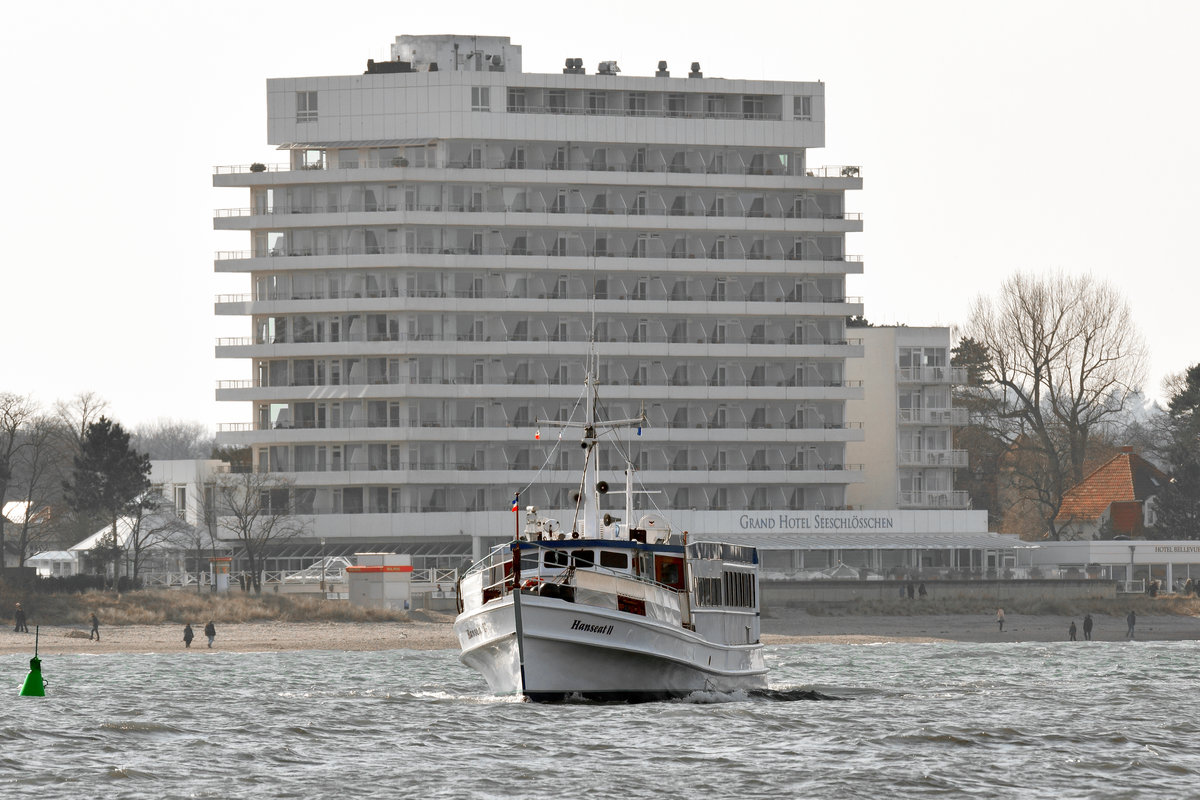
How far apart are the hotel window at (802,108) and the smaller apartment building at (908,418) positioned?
1812cm

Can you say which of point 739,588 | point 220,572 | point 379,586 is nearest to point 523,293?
point 220,572

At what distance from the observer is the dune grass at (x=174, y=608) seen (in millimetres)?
108625

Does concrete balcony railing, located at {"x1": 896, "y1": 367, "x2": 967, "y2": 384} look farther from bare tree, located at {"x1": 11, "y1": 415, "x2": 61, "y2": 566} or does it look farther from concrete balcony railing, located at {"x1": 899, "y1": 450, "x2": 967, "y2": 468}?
bare tree, located at {"x1": 11, "y1": 415, "x2": 61, "y2": 566}

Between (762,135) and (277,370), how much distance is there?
133 ft

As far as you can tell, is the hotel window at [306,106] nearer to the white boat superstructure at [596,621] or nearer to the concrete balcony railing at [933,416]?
the concrete balcony railing at [933,416]

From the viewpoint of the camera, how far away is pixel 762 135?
149 meters

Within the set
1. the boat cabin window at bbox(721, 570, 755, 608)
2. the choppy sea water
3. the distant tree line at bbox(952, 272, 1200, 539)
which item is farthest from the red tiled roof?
the boat cabin window at bbox(721, 570, 755, 608)

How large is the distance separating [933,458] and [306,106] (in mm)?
55959

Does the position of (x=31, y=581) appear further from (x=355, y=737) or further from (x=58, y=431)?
(x=355, y=737)

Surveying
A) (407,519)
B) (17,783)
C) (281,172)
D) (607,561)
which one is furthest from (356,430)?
(17,783)

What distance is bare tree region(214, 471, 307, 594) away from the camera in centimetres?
13338

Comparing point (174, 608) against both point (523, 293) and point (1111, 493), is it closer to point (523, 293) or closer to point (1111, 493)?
point (523, 293)

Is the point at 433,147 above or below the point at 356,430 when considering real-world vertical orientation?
above

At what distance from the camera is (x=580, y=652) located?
53.9 metres
